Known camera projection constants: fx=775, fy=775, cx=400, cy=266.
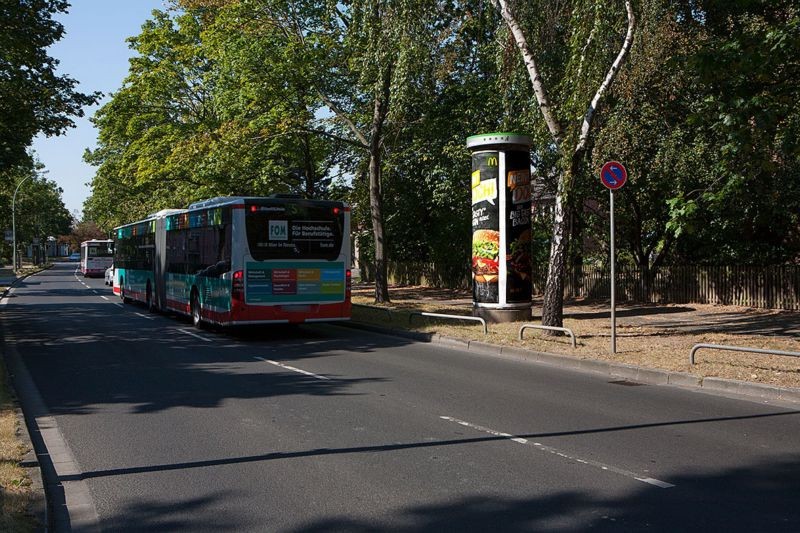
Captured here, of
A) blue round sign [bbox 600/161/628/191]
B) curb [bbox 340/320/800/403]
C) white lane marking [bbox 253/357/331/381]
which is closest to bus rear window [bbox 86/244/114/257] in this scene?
curb [bbox 340/320/800/403]

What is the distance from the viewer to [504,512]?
532 cm

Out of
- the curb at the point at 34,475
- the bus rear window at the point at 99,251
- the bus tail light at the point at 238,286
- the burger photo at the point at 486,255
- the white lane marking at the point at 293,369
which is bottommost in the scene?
the white lane marking at the point at 293,369

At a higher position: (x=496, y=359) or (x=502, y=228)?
(x=502, y=228)

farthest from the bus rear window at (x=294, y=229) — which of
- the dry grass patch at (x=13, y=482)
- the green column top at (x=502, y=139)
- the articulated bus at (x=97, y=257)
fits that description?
the articulated bus at (x=97, y=257)

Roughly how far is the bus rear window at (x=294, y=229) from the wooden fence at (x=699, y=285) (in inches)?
469

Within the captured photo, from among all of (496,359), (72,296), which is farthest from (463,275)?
(496,359)

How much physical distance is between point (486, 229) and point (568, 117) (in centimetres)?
404

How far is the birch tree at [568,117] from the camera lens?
46.7 ft

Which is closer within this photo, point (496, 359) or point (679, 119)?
point (496, 359)

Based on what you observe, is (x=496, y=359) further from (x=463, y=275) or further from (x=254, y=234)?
(x=463, y=275)

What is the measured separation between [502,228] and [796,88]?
7670 millimetres

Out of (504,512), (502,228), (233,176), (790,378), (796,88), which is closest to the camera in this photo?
(504,512)

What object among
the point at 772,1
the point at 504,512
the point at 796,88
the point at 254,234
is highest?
the point at 772,1

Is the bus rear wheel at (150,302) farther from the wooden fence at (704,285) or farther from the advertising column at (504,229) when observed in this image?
the wooden fence at (704,285)
